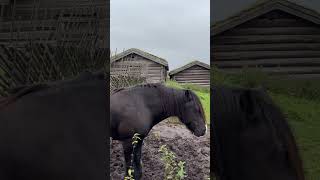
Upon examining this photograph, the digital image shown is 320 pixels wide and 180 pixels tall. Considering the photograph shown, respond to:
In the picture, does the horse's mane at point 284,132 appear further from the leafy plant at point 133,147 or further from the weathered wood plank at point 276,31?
the leafy plant at point 133,147

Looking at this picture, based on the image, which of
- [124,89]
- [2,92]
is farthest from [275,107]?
[2,92]

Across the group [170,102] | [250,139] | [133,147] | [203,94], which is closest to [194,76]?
[203,94]

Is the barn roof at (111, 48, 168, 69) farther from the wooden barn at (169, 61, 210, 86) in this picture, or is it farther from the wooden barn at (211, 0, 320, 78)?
the wooden barn at (211, 0, 320, 78)

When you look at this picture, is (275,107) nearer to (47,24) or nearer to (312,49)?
(312,49)

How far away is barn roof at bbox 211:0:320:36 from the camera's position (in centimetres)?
148

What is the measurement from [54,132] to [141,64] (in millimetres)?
998

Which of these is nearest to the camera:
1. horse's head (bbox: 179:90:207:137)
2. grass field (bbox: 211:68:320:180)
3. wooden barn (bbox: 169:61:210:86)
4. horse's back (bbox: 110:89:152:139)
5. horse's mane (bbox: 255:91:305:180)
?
horse's mane (bbox: 255:91:305:180)

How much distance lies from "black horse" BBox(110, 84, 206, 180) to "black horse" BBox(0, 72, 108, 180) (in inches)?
35.6

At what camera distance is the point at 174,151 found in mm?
2096

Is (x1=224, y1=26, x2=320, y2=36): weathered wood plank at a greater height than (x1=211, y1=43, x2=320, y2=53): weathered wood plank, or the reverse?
(x1=224, y1=26, x2=320, y2=36): weathered wood plank

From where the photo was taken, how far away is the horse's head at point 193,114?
212cm

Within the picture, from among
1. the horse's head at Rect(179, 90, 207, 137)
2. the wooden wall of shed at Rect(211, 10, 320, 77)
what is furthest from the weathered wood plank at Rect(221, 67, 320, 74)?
the horse's head at Rect(179, 90, 207, 137)

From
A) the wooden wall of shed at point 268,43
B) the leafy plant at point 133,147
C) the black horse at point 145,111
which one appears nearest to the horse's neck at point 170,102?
the black horse at point 145,111

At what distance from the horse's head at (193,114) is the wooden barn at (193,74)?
0.13 m
